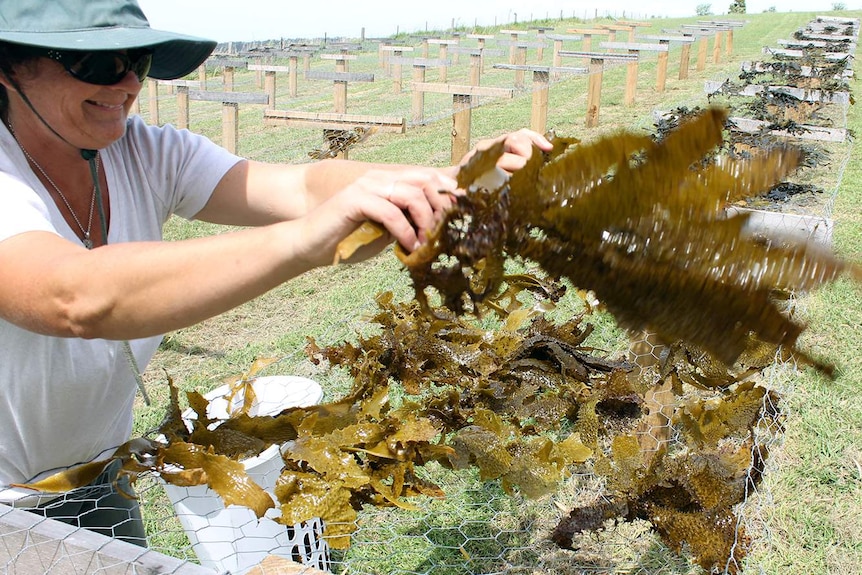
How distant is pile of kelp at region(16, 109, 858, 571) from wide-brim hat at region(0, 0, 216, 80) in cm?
62

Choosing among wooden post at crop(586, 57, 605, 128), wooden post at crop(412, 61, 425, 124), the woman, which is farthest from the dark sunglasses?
wooden post at crop(586, 57, 605, 128)

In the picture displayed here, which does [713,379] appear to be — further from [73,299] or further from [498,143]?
[73,299]

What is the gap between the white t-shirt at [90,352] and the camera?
1297 mm

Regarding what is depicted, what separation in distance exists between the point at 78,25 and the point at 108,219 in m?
0.40

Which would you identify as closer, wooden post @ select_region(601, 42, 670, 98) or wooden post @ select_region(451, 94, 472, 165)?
wooden post @ select_region(451, 94, 472, 165)

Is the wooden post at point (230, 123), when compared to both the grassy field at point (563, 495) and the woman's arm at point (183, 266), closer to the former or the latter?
the grassy field at point (563, 495)

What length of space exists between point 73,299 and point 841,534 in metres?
2.63

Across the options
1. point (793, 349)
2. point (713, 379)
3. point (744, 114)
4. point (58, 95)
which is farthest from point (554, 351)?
point (744, 114)

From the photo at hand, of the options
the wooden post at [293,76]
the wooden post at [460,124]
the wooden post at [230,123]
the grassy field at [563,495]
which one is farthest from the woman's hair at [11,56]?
the wooden post at [293,76]

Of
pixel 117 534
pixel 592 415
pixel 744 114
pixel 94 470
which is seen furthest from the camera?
pixel 744 114

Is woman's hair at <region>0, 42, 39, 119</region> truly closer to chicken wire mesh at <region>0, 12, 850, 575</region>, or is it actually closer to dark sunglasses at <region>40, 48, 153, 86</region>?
dark sunglasses at <region>40, 48, 153, 86</region>

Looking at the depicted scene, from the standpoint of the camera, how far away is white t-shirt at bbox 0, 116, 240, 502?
1.30 m

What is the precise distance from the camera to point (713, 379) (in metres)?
2.17

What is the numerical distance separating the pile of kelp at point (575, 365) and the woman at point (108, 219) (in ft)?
0.28
